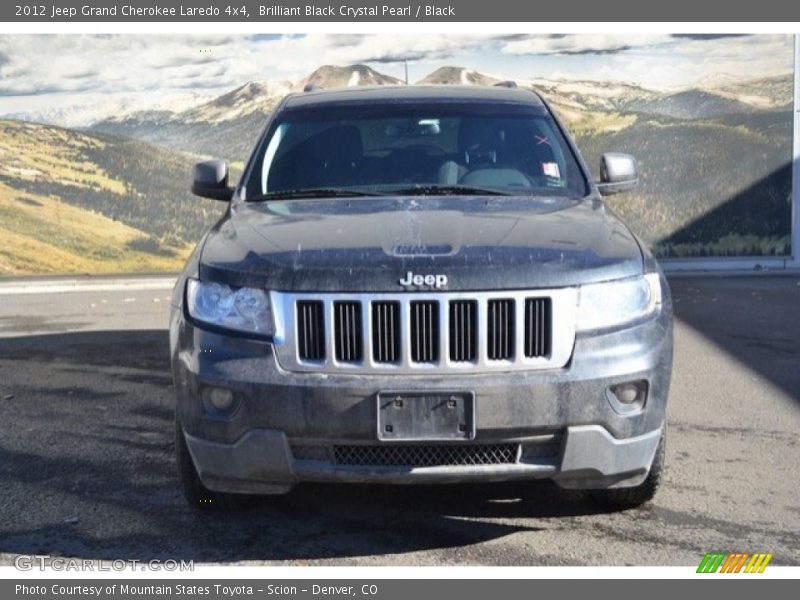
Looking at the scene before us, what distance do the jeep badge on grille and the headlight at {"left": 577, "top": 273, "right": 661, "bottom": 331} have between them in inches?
20.0

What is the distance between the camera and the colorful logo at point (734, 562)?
14.0 feet

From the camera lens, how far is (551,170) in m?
5.59

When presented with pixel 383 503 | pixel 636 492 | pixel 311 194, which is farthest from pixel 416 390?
pixel 311 194

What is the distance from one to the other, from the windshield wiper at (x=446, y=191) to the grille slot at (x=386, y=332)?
1.27 metres

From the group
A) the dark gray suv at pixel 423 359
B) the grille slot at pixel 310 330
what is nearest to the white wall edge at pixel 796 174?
the dark gray suv at pixel 423 359

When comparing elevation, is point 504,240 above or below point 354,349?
above

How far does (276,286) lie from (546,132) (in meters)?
2.23

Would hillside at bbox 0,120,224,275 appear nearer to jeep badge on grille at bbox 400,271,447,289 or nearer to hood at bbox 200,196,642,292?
hood at bbox 200,196,642,292

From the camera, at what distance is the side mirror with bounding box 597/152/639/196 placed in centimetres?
588

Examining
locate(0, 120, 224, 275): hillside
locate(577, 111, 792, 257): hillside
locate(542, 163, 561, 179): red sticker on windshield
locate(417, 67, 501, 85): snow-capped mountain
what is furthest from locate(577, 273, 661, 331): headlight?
locate(0, 120, 224, 275): hillside

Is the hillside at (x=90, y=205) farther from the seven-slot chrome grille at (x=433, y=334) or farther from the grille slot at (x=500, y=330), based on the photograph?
the grille slot at (x=500, y=330)

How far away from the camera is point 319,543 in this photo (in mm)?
4516

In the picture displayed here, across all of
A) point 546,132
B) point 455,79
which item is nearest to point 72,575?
point 546,132

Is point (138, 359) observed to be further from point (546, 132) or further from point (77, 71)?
point (77, 71)
